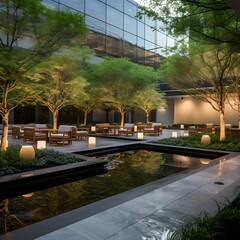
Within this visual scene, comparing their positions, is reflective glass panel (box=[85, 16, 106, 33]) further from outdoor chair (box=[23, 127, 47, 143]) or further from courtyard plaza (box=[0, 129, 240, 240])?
courtyard plaza (box=[0, 129, 240, 240])

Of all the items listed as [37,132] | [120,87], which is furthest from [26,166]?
[120,87]

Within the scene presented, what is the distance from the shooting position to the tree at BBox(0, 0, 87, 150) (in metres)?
8.91

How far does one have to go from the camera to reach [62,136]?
13.6 m

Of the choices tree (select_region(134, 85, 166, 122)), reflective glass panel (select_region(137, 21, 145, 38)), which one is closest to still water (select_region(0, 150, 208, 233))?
tree (select_region(134, 85, 166, 122))

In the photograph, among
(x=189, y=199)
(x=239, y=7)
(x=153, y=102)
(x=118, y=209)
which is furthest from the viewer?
(x=153, y=102)

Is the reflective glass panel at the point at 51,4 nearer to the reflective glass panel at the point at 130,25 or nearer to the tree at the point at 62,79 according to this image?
the tree at the point at 62,79

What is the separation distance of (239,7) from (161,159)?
8.51 m

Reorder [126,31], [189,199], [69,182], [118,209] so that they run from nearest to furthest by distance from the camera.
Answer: [118,209] → [189,199] → [69,182] → [126,31]

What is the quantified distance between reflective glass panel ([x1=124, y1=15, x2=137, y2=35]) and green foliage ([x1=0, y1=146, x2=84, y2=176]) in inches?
1004

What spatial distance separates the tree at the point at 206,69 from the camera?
13.7 meters

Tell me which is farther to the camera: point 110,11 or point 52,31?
point 110,11

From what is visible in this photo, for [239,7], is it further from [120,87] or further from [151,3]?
[120,87]

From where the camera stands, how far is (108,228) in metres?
3.88

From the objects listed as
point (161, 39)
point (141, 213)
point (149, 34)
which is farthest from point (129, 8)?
point (141, 213)
